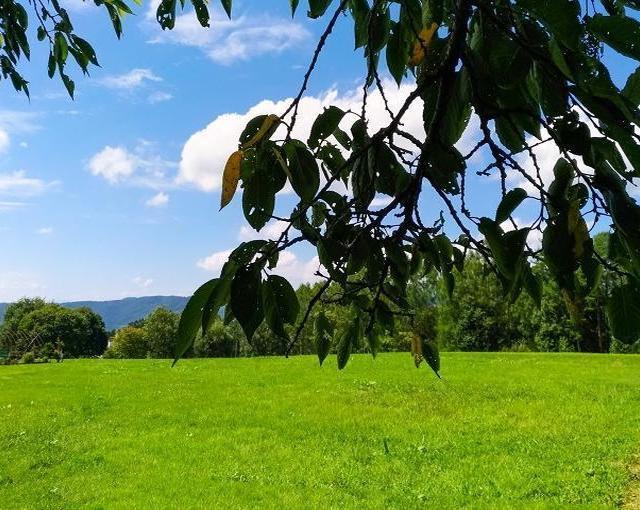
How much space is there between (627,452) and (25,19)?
8.86 m

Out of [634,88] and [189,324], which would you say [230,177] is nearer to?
[189,324]

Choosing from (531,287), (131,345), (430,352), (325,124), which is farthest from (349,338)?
(131,345)

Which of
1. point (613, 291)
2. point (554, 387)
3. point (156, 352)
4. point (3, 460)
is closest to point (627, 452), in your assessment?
point (554, 387)

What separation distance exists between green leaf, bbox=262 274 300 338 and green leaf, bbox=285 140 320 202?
192mm

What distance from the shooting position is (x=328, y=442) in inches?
358

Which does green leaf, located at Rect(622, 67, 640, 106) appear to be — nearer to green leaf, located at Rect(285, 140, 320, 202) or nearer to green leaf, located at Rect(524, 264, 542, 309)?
green leaf, located at Rect(285, 140, 320, 202)

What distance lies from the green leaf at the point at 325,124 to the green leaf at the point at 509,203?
0.32 m

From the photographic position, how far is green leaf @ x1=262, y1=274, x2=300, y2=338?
2.38 ft

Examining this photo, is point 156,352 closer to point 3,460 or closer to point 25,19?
point 3,460

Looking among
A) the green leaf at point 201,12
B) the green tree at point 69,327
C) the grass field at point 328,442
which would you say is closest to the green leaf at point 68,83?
the green leaf at point 201,12

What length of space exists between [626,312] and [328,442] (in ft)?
29.0

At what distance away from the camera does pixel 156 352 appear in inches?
2569

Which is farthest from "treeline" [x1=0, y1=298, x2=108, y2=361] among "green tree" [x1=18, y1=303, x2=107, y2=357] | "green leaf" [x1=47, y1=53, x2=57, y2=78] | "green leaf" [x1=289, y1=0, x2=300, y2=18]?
"green leaf" [x1=289, y1=0, x2=300, y2=18]

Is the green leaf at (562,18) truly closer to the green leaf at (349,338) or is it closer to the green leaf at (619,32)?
the green leaf at (619,32)
